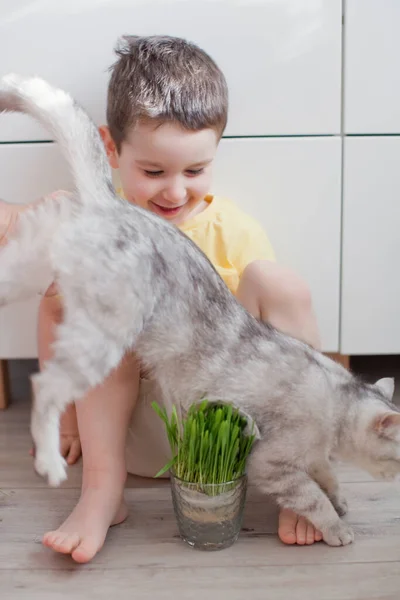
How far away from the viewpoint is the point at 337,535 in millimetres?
995

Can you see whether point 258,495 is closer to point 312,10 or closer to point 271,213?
point 271,213

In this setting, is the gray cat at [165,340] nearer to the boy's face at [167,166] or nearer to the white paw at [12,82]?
the white paw at [12,82]

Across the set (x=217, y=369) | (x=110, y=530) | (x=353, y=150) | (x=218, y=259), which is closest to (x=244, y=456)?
(x=217, y=369)

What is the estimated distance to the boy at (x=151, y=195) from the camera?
1.07 m

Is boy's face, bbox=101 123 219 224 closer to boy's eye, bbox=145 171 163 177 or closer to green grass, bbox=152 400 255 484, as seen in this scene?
Answer: boy's eye, bbox=145 171 163 177

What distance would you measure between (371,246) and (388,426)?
52 cm

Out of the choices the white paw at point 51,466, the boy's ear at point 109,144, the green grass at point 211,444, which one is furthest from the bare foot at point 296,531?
the boy's ear at point 109,144

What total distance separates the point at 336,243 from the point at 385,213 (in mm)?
112

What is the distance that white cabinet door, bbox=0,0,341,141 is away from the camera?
130cm

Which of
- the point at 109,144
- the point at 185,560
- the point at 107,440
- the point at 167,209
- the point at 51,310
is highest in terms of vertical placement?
the point at 109,144

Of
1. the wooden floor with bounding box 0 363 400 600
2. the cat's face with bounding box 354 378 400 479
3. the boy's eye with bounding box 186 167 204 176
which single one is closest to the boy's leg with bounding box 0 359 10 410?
the wooden floor with bounding box 0 363 400 600

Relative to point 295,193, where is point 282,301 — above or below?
below

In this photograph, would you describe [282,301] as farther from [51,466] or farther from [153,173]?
[51,466]

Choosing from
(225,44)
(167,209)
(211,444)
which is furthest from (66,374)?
(225,44)
